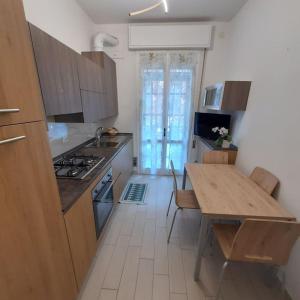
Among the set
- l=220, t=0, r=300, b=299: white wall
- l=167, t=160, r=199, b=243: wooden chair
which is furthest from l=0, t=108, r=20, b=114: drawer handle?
l=220, t=0, r=300, b=299: white wall

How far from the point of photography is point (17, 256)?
2.51 feet

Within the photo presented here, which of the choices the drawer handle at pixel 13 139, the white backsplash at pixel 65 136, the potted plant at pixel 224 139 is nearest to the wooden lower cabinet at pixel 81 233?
the drawer handle at pixel 13 139

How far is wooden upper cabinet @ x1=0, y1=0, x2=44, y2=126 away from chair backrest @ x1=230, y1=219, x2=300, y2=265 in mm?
1359

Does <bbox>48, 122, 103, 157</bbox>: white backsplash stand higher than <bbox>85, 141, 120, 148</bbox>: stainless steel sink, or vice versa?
<bbox>48, 122, 103, 157</bbox>: white backsplash

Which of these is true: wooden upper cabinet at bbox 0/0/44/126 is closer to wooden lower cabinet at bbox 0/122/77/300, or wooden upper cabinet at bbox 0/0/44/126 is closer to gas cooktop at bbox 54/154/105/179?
wooden lower cabinet at bbox 0/122/77/300

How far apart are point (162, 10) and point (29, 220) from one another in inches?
118

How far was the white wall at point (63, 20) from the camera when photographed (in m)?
1.60

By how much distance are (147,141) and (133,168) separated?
688 mm

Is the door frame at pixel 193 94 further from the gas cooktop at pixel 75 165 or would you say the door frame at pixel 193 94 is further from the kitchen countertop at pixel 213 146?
the gas cooktop at pixel 75 165

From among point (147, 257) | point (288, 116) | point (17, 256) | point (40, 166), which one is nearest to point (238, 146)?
point (288, 116)

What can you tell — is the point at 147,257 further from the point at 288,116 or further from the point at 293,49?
the point at 293,49

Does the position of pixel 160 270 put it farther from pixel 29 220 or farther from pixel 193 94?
pixel 193 94

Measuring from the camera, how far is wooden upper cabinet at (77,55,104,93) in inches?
71.1

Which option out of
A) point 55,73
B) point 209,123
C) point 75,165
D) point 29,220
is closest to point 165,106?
point 209,123
